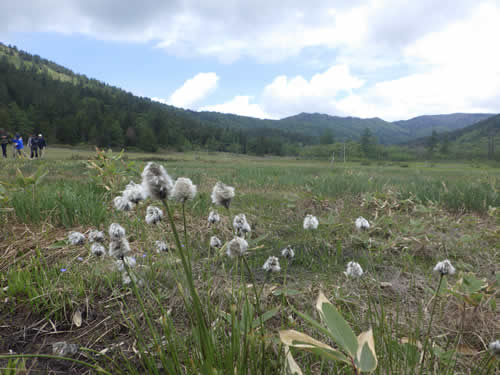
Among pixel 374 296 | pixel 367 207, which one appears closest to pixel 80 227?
pixel 374 296

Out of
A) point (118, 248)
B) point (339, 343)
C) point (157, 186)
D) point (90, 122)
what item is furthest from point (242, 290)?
point (90, 122)

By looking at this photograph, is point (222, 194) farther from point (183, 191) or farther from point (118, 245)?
point (118, 245)

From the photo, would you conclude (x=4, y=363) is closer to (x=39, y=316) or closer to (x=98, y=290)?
(x=39, y=316)

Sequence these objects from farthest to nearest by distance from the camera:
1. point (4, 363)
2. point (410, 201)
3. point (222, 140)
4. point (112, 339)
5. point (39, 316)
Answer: point (222, 140) → point (410, 201) → point (39, 316) → point (112, 339) → point (4, 363)

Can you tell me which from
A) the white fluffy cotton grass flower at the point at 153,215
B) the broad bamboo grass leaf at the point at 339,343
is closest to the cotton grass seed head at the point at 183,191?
the broad bamboo grass leaf at the point at 339,343

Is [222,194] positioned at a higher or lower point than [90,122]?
lower

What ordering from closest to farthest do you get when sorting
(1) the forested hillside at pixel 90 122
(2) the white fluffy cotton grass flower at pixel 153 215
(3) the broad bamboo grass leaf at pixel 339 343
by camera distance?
(3) the broad bamboo grass leaf at pixel 339 343, (2) the white fluffy cotton grass flower at pixel 153 215, (1) the forested hillside at pixel 90 122

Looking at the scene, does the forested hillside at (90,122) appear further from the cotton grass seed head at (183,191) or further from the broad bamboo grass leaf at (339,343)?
the broad bamboo grass leaf at (339,343)

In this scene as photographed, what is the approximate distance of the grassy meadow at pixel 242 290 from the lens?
1.10 meters

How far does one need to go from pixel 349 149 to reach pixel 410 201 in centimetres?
6715

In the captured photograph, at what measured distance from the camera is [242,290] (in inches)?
72.4

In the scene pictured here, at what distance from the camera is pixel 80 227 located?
3.01 meters

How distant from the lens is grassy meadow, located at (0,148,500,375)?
3.60 feet

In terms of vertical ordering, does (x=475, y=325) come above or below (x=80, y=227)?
below
